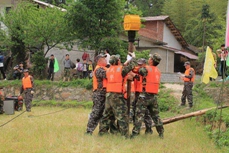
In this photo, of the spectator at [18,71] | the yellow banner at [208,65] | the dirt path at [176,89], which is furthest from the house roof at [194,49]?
the yellow banner at [208,65]

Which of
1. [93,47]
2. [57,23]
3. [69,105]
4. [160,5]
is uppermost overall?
[160,5]

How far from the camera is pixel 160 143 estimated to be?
9.07 metres

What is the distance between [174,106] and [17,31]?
13047mm

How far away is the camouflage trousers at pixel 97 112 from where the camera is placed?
33.3 feet

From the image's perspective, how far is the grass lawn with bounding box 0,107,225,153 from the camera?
826 centimetres

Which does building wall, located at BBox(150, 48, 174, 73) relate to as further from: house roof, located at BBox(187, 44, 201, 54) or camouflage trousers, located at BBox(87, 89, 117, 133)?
camouflage trousers, located at BBox(87, 89, 117, 133)

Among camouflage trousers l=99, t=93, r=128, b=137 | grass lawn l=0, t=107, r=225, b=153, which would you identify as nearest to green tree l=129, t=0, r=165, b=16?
grass lawn l=0, t=107, r=225, b=153

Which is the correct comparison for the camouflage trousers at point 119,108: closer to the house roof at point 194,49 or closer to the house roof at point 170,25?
the house roof at point 170,25

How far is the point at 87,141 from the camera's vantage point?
9023 millimetres

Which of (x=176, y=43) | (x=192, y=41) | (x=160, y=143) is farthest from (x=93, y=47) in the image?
(x=192, y=41)

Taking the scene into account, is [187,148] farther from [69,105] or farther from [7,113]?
[69,105]

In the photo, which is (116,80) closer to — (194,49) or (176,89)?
(176,89)

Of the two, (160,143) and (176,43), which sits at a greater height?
(176,43)

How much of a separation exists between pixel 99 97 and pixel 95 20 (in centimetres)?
1199
